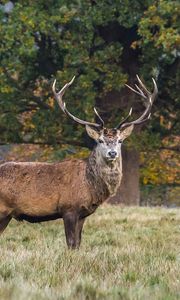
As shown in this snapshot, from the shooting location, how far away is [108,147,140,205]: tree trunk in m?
22.9

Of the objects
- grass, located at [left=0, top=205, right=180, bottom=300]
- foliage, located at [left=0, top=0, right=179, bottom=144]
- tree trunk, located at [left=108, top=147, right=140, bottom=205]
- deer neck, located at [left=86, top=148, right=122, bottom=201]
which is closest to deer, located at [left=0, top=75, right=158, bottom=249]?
deer neck, located at [left=86, top=148, right=122, bottom=201]

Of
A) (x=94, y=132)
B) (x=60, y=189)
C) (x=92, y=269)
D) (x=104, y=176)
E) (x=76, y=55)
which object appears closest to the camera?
(x=92, y=269)

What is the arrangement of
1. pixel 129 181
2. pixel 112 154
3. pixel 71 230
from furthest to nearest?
1. pixel 129 181
2. pixel 112 154
3. pixel 71 230

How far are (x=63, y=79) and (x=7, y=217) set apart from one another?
952cm

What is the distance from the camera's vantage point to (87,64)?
19.7 meters

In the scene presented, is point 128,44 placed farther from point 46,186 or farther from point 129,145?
point 46,186

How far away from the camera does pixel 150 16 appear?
18.6 m

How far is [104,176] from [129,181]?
1204 centimetres

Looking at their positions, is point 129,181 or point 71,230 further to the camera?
point 129,181

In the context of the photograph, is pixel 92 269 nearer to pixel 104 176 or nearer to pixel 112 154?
pixel 112 154

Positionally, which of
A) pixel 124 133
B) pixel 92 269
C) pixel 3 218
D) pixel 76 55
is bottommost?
pixel 3 218

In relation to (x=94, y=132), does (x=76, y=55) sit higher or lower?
higher

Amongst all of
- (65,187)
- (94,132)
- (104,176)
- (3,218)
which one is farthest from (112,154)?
(3,218)

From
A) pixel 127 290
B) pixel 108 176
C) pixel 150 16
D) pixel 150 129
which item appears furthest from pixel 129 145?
pixel 127 290
